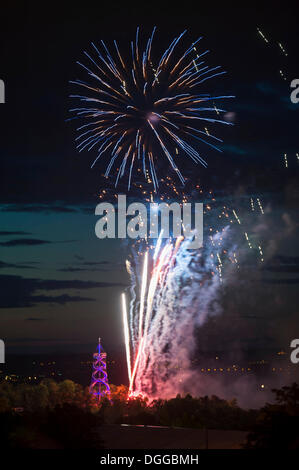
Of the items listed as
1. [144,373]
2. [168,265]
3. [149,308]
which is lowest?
[144,373]

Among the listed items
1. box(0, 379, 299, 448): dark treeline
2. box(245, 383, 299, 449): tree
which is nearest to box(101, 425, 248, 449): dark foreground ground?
box(0, 379, 299, 448): dark treeline

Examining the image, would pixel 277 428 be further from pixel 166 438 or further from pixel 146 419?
pixel 146 419

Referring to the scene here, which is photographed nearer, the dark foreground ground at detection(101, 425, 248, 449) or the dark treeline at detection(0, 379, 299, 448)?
the dark treeline at detection(0, 379, 299, 448)

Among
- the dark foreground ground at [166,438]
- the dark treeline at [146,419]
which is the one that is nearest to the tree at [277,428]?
the dark treeline at [146,419]

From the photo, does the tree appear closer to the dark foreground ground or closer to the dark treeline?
the dark treeline
